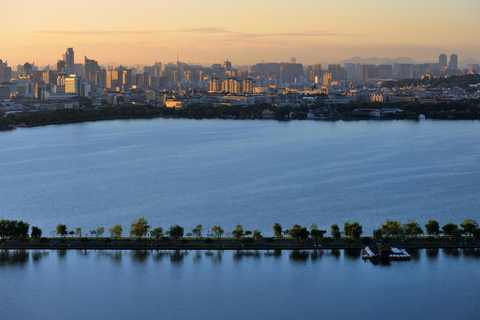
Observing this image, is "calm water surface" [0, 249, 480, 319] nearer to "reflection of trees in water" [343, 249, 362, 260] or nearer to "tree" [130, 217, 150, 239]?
"reflection of trees in water" [343, 249, 362, 260]

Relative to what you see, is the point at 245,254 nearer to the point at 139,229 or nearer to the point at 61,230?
the point at 139,229

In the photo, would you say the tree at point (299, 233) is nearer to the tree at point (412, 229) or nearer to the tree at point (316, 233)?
the tree at point (316, 233)

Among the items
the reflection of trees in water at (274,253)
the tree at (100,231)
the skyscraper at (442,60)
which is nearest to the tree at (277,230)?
the reflection of trees in water at (274,253)

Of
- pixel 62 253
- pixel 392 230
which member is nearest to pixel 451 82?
pixel 392 230

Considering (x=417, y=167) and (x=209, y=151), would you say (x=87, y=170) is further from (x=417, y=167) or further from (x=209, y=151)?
(x=417, y=167)

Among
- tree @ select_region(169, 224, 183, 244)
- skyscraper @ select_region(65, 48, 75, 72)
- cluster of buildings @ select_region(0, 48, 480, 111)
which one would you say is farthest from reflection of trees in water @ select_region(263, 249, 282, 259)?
skyscraper @ select_region(65, 48, 75, 72)
